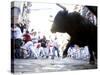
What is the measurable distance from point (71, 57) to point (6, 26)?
21.6 inches

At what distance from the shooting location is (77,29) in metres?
1.70

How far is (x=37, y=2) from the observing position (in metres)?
1.58

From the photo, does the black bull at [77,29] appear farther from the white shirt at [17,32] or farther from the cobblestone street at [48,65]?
the white shirt at [17,32]

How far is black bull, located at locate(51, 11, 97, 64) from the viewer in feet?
5.43

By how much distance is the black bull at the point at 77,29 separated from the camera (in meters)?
1.66

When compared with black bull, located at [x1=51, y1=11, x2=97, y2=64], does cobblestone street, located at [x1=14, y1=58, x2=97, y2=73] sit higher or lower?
lower

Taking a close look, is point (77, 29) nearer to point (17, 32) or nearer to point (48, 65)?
point (48, 65)

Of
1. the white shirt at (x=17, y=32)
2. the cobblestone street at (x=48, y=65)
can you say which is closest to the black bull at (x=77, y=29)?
the cobblestone street at (x=48, y=65)

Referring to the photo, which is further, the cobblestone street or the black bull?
the black bull

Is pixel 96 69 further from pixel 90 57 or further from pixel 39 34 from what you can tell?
pixel 39 34

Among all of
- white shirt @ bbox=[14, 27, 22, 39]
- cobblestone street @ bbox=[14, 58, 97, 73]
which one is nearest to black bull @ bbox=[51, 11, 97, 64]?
cobblestone street @ bbox=[14, 58, 97, 73]

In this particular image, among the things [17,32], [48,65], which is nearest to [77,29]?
[48,65]

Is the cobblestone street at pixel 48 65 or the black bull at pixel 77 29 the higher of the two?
the black bull at pixel 77 29

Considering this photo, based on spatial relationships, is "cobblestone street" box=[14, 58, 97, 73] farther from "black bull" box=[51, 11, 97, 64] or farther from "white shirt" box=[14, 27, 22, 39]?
"white shirt" box=[14, 27, 22, 39]
